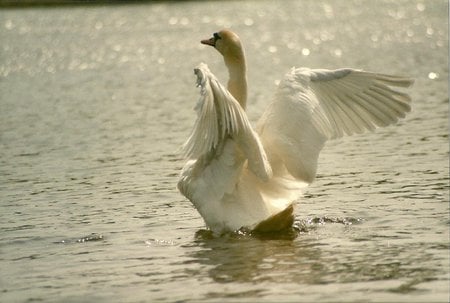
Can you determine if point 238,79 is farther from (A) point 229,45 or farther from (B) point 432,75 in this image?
(B) point 432,75

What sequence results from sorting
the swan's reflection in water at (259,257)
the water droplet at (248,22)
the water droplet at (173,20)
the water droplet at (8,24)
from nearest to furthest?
the swan's reflection in water at (259,257)
the water droplet at (248,22)
the water droplet at (8,24)
the water droplet at (173,20)

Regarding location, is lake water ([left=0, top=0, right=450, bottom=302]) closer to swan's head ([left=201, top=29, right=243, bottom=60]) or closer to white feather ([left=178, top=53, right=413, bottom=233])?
white feather ([left=178, top=53, right=413, bottom=233])

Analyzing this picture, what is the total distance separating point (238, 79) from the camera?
1137cm

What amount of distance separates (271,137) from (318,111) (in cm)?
53

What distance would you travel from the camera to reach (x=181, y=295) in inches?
344

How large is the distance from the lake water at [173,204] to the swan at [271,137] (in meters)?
0.30

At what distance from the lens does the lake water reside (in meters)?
9.06

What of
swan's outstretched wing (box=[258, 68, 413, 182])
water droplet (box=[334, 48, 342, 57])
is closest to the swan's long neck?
swan's outstretched wing (box=[258, 68, 413, 182])

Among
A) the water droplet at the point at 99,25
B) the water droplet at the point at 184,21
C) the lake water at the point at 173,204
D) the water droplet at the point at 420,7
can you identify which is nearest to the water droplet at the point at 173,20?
the water droplet at the point at 184,21

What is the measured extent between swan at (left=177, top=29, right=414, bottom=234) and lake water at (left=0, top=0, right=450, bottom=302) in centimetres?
30

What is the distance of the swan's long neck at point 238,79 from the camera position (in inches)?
446

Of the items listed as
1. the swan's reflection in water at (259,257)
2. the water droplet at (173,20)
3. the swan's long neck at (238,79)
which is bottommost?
the swan's reflection in water at (259,257)

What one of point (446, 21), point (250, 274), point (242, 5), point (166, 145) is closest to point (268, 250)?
point (250, 274)

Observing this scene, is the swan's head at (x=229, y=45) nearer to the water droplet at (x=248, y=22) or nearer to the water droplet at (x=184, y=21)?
the water droplet at (x=248, y=22)
